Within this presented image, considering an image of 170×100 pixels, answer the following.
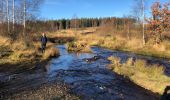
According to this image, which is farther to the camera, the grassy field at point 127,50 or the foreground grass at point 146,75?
the grassy field at point 127,50

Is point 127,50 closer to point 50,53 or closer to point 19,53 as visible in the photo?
point 50,53

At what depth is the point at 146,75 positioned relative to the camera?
17.7 meters

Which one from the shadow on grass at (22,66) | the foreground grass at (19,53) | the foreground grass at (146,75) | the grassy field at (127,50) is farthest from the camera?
the foreground grass at (19,53)

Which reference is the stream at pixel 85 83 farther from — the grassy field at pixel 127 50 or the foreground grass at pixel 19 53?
the foreground grass at pixel 19 53

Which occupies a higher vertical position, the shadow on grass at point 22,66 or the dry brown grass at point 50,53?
the dry brown grass at point 50,53

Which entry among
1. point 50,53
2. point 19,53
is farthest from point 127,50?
point 19,53

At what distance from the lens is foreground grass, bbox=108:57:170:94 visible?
15.8 metres

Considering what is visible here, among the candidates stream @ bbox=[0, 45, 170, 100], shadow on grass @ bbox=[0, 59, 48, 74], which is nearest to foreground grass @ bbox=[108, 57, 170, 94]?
stream @ bbox=[0, 45, 170, 100]

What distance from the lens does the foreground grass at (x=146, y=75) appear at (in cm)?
1581

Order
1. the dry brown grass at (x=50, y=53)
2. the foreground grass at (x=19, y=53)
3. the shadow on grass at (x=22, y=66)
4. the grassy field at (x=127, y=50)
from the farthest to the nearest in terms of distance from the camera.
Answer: the dry brown grass at (x=50, y=53) → the foreground grass at (x=19, y=53) → the shadow on grass at (x=22, y=66) → the grassy field at (x=127, y=50)

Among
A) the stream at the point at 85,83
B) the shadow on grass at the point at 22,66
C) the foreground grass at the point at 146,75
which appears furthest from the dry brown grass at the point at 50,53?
the foreground grass at the point at 146,75

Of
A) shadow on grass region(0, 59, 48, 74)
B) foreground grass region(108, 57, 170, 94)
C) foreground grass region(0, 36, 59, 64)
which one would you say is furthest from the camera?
foreground grass region(0, 36, 59, 64)

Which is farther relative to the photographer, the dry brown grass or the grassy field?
the dry brown grass

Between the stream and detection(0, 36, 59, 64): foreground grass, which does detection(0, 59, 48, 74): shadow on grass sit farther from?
the stream
